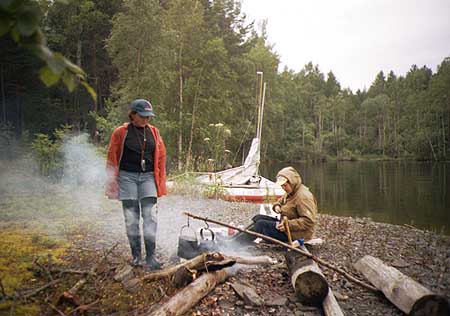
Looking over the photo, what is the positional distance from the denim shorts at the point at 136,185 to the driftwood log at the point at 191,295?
1.14 meters

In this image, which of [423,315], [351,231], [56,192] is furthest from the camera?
[56,192]

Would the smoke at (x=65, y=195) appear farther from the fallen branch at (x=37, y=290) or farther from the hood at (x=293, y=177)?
the hood at (x=293, y=177)

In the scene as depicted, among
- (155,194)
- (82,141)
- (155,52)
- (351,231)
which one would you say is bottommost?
(351,231)

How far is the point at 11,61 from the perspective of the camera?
14.6m

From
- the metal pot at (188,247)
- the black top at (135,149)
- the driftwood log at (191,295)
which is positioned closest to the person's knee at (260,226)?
the metal pot at (188,247)

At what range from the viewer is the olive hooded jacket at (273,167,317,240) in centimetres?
418

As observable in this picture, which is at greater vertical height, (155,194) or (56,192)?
(155,194)

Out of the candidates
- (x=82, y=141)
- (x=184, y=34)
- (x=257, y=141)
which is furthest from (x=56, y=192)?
(x=184, y=34)

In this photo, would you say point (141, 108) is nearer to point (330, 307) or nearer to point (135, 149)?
point (135, 149)

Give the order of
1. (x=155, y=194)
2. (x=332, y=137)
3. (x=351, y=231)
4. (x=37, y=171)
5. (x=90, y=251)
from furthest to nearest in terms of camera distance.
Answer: (x=332, y=137) → (x=37, y=171) → (x=351, y=231) → (x=90, y=251) → (x=155, y=194)

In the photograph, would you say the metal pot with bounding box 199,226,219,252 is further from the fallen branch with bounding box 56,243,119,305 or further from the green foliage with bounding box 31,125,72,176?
the green foliage with bounding box 31,125,72,176

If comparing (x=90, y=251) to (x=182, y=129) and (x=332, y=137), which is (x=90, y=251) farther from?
(x=332, y=137)

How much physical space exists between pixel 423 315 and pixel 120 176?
121 inches

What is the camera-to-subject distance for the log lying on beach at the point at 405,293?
2.57m
